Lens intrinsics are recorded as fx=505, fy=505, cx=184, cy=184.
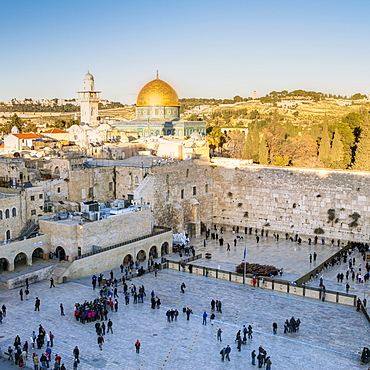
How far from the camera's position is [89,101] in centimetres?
5831

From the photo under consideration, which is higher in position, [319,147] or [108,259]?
[319,147]

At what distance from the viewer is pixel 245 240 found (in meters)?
31.1

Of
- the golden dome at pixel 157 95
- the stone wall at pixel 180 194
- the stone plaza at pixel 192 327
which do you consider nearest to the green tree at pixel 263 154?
the stone wall at pixel 180 194

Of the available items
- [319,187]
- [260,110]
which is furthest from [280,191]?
[260,110]

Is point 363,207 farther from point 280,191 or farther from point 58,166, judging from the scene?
point 58,166

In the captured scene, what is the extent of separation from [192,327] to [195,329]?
7.9 inches

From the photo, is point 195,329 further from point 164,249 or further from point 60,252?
point 164,249

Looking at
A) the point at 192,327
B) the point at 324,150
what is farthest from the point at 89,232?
the point at 324,150

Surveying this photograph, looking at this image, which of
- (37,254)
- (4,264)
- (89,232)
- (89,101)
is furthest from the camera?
(89,101)

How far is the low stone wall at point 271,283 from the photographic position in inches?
805

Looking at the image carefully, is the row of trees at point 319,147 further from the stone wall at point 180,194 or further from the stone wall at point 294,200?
the stone wall at point 180,194

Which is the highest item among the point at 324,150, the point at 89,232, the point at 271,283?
the point at 324,150

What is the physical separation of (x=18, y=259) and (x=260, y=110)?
87130 millimetres

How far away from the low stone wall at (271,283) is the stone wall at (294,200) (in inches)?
381
